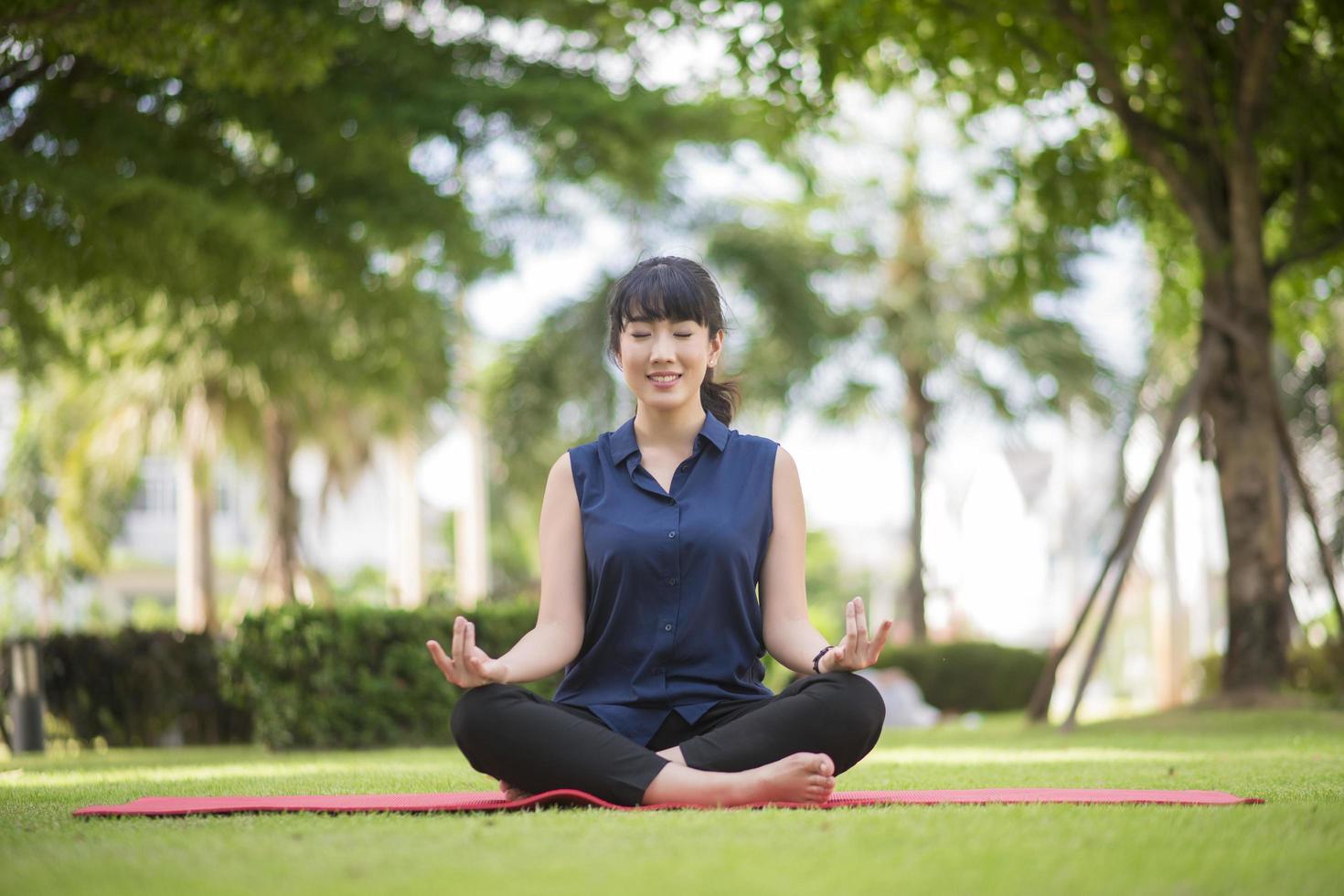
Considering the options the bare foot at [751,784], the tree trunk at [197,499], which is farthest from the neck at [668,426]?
the tree trunk at [197,499]

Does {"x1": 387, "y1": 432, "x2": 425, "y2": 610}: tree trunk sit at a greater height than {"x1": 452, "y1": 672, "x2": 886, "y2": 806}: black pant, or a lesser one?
greater

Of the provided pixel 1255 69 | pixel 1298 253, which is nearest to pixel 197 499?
pixel 1298 253

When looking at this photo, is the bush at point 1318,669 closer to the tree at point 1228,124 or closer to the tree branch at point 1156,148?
the tree at point 1228,124

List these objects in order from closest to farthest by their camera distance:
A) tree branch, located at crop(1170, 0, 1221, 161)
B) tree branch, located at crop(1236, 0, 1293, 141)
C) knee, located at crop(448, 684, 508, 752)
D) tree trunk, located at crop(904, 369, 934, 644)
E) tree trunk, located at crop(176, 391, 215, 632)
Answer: knee, located at crop(448, 684, 508, 752) → tree branch, located at crop(1236, 0, 1293, 141) → tree branch, located at crop(1170, 0, 1221, 161) → tree trunk, located at crop(176, 391, 215, 632) → tree trunk, located at crop(904, 369, 934, 644)

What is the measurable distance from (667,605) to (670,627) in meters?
0.07

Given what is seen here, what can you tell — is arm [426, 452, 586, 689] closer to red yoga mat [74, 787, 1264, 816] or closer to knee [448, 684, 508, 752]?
knee [448, 684, 508, 752]

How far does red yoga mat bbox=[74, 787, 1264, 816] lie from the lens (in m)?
4.08

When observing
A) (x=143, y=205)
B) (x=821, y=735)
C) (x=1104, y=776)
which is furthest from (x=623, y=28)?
(x=821, y=735)

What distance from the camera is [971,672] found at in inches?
757

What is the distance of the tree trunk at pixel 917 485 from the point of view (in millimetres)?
21500

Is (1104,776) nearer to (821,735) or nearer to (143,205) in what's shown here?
(821,735)

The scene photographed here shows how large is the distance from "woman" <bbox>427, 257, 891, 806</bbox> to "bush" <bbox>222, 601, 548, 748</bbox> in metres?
5.28

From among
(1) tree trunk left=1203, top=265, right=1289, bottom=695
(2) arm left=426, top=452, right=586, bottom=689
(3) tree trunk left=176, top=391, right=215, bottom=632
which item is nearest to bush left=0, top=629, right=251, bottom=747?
(1) tree trunk left=1203, top=265, right=1289, bottom=695

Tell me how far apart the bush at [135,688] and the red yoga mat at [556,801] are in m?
7.46
